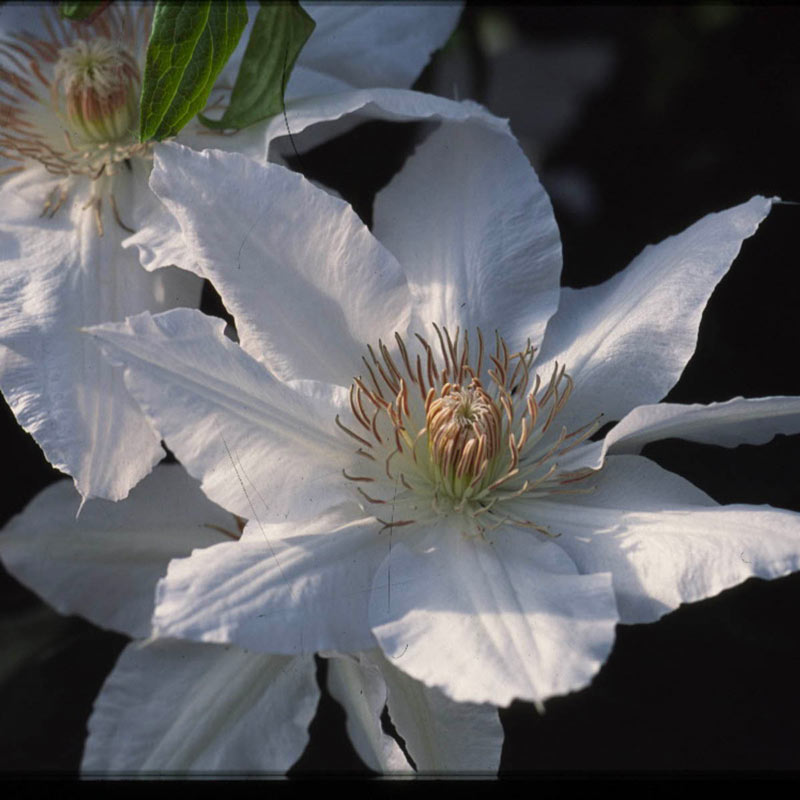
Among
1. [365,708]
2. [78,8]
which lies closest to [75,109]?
[78,8]

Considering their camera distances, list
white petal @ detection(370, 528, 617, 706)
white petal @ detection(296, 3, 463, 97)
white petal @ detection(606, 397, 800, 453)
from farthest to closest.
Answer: white petal @ detection(296, 3, 463, 97) → white petal @ detection(606, 397, 800, 453) → white petal @ detection(370, 528, 617, 706)

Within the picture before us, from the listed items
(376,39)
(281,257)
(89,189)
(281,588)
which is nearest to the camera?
(281,588)

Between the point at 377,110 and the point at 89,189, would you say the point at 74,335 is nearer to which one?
the point at 89,189

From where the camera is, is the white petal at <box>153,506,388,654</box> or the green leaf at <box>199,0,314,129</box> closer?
the white petal at <box>153,506,388,654</box>

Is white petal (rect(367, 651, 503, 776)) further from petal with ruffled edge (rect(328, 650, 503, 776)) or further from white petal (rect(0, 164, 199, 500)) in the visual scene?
white petal (rect(0, 164, 199, 500))

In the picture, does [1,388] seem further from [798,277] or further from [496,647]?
[798,277]

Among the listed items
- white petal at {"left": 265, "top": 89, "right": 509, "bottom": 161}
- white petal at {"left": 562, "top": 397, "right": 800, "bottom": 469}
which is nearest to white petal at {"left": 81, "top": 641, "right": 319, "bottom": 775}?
white petal at {"left": 562, "top": 397, "right": 800, "bottom": 469}

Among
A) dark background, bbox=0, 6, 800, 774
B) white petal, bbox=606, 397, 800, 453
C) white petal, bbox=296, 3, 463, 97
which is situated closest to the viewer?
white petal, bbox=606, 397, 800, 453

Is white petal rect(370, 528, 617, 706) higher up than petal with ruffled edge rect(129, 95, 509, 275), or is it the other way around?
petal with ruffled edge rect(129, 95, 509, 275)
